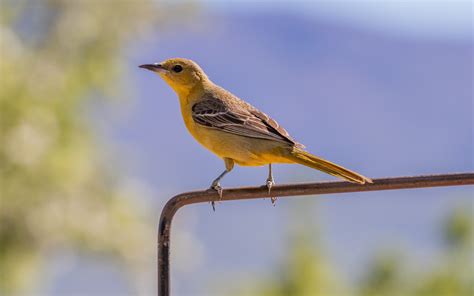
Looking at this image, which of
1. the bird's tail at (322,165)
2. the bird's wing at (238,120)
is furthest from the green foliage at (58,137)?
the bird's tail at (322,165)

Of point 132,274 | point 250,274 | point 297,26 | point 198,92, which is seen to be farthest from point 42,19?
point 297,26

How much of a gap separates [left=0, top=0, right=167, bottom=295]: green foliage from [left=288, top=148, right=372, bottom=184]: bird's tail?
9.14 metres

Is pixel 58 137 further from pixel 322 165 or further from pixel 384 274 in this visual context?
pixel 322 165

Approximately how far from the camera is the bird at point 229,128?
559 cm

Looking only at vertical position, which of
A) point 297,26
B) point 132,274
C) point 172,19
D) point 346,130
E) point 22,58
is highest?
point 297,26

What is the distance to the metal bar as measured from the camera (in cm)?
394

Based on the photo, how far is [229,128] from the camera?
6195 mm

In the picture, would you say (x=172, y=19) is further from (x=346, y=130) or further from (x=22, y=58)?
(x=346, y=130)

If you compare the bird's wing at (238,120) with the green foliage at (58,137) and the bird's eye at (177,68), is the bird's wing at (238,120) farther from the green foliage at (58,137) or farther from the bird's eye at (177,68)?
the green foliage at (58,137)

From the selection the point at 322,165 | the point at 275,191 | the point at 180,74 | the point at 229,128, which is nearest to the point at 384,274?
the point at 180,74

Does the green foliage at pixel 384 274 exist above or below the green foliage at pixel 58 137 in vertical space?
below

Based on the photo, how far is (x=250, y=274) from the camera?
11914mm

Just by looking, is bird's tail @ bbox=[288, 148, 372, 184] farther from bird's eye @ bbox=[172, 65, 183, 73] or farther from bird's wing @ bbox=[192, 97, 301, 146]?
bird's eye @ bbox=[172, 65, 183, 73]

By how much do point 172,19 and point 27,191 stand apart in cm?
467
